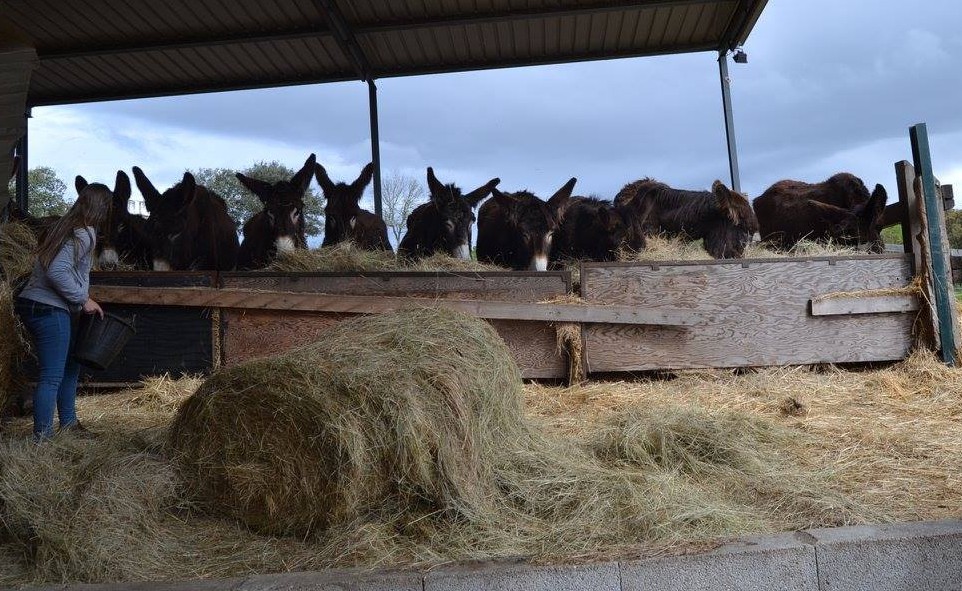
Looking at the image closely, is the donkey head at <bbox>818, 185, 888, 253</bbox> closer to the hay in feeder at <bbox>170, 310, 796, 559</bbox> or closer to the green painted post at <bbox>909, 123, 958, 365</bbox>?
the green painted post at <bbox>909, 123, 958, 365</bbox>

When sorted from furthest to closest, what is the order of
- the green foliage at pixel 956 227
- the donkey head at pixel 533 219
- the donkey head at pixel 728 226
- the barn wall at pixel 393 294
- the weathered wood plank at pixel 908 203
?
the green foliage at pixel 956 227, the donkey head at pixel 728 226, the donkey head at pixel 533 219, the weathered wood plank at pixel 908 203, the barn wall at pixel 393 294

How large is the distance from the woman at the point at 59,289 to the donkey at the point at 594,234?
559 cm

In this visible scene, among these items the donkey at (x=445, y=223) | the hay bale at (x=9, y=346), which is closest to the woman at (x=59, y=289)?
the hay bale at (x=9, y=346)

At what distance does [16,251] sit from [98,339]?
2.24 meters

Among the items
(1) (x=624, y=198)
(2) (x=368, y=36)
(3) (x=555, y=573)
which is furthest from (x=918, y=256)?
(2) (x=368, y=36)

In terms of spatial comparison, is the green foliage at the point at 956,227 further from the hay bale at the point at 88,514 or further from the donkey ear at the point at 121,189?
the hay bale at the point at 88,514

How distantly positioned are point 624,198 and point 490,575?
30.1 ft

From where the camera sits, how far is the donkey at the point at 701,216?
9328 millimetres

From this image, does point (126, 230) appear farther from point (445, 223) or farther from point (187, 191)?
point (445, 223)

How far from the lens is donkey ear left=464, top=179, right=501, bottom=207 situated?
916cm

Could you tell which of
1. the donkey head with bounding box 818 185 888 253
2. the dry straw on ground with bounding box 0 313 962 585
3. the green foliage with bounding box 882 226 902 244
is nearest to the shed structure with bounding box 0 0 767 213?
the donkey head with bounding box 818 185 888 253

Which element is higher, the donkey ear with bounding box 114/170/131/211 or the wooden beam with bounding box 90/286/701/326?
A: the donkey ear with bounding box 114/170/131/211

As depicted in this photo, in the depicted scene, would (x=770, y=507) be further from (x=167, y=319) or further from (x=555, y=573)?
(x=167, y=319)

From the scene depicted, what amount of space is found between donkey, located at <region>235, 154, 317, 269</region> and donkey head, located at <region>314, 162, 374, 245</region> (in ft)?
1.77
